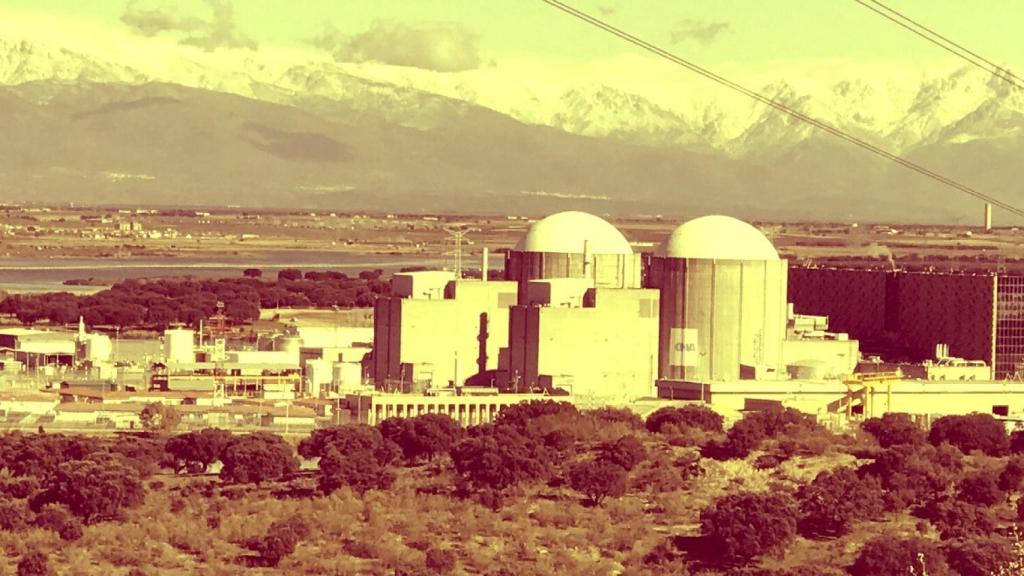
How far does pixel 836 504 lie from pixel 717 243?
39407 mm

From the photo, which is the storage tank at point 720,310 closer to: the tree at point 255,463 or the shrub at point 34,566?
the tree at point 255,463

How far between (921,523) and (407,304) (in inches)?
1523

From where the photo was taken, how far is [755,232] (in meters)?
118

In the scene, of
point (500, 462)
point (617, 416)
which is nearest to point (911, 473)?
point (500, 462)

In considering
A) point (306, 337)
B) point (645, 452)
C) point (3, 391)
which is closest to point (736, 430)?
point (645, 452)

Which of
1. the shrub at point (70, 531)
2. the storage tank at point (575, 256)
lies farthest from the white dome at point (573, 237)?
the shrub at point (70, 531)

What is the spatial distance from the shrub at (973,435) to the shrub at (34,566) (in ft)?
114

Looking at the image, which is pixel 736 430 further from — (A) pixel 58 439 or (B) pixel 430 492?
(A) pixel 58 439

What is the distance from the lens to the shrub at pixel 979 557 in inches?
2675

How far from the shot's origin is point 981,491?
7838 cm

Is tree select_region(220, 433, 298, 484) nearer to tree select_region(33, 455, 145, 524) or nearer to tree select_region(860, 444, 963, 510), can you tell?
tree select_region(33, 455, 145, 524)

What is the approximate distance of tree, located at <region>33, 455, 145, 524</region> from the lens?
76.6 metres

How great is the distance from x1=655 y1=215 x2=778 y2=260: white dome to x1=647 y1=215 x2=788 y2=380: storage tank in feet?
0.20

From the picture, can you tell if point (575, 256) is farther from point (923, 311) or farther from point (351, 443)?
point (351, 443)
